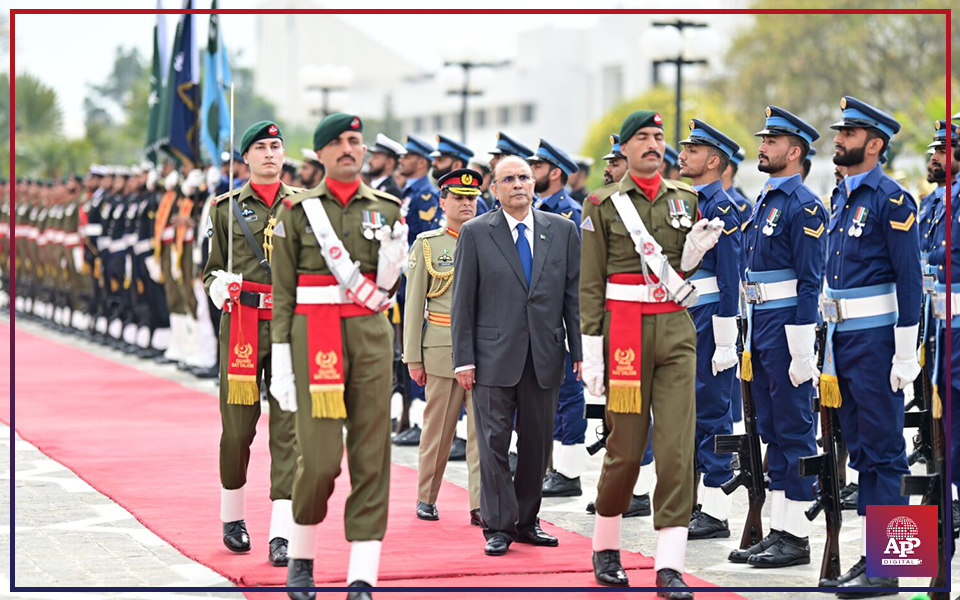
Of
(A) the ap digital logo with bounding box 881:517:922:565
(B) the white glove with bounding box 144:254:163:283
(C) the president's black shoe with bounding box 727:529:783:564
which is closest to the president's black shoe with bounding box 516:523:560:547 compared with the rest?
(C) the president's black shoe with bounding box 727:529:783:564

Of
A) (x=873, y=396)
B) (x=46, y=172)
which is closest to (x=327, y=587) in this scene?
(x=873, y=396)

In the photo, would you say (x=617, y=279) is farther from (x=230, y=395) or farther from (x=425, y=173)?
(x=425, y=173)

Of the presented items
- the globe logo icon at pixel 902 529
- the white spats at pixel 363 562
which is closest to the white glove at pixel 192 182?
the white spats at pixel 363 562

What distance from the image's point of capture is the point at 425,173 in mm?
13016

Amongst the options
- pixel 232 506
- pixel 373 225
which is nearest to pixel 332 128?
pixel 373 225

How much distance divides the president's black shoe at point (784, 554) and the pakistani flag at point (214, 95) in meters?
10.5

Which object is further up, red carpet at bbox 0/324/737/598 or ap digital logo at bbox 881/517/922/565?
ap digital logo at bbox 881/517/922/565

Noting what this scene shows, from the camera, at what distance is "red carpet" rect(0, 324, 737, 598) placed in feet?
26.0

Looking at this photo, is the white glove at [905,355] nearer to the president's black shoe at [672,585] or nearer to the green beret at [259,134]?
the president's black shoe at [672,585]

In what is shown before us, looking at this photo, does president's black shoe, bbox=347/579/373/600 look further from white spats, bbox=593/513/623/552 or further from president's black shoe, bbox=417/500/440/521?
president's black shoe, bbox=417/500/440/521

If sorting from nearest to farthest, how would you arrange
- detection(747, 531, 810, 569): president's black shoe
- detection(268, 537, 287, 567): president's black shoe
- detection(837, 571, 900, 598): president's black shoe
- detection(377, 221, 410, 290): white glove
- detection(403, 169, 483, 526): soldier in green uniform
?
detection(377, 221, 410, 290): white glove
detection(837, 571, 900, 598): president's black shoe
detection(268, 537, 287, 567): president's black shoe
detection(747, 531, 810, 569): president's black shoe
detection(403, 169, 483, 526): soldier in green uniform

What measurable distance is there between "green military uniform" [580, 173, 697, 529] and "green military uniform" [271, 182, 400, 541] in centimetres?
109

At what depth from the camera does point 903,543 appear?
7.46m

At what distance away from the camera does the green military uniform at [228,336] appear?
8.23m
